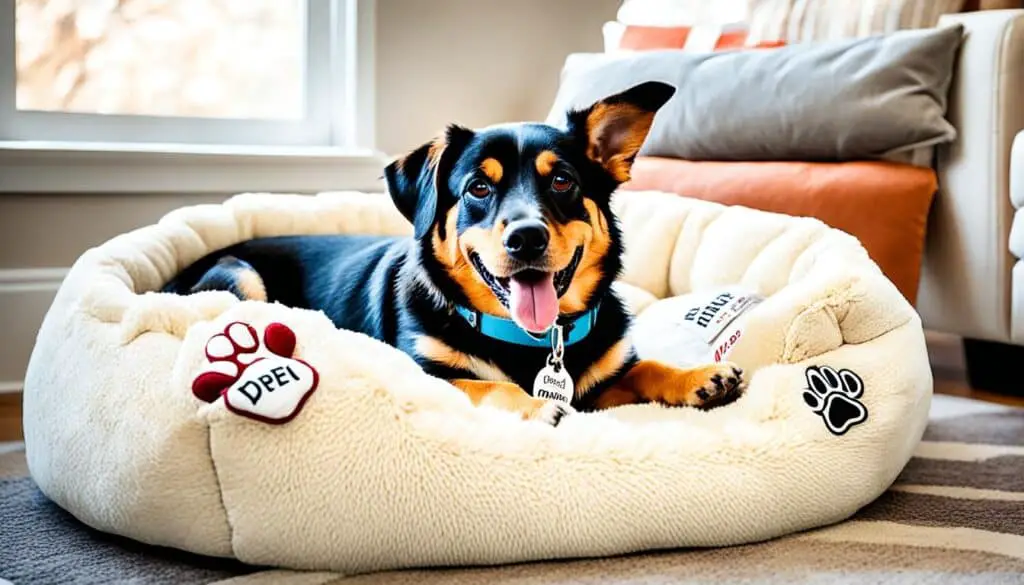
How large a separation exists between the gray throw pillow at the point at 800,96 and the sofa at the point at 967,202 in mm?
A: 59

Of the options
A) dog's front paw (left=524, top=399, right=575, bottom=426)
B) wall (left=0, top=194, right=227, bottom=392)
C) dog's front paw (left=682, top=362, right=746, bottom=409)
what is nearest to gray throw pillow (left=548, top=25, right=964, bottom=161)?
dog's front paw (left=682, top=362, right=746, bottom=409)

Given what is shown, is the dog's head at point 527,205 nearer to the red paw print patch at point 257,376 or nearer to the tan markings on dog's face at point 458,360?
the tan markings on dog's face at point 458,360

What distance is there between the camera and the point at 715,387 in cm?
161

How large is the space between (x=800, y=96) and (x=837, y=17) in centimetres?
38

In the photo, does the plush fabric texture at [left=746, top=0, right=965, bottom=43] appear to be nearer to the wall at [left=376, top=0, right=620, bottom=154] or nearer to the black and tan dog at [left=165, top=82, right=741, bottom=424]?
the wall at [left=376, top=0, right=620, bottom=154]

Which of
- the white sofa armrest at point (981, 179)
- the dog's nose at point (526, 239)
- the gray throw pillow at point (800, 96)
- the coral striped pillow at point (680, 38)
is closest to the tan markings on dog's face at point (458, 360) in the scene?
the dog's nose at point (526, 239)

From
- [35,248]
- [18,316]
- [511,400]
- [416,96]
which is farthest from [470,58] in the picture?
[511,400]

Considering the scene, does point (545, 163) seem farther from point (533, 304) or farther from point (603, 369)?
point (603, 369)

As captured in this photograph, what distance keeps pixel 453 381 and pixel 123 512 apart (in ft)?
1.63

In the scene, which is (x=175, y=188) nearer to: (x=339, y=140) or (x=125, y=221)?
(x=125, y=221)

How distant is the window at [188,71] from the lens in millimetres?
2842

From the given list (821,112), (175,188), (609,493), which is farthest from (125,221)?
(609,493)

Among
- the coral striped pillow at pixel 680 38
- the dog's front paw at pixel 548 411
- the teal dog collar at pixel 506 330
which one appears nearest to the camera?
Result: the dog's front paw at pixel 548 411

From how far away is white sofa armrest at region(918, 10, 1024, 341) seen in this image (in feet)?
7.80
